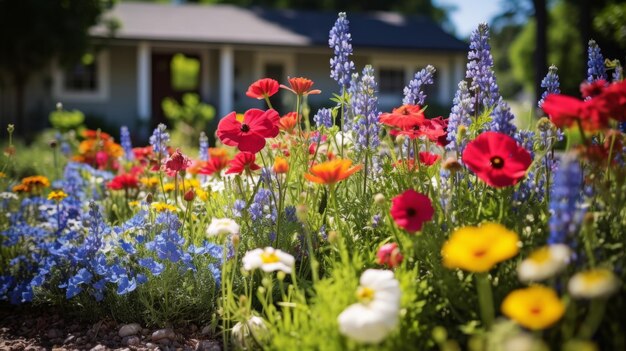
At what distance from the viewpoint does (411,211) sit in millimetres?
2086

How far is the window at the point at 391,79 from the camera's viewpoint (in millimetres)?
18422

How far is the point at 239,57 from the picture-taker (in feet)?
58.6

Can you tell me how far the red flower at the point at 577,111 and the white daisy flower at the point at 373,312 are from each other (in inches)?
27.7

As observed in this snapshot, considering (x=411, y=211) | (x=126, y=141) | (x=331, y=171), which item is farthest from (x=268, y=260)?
(x=126, y=141)

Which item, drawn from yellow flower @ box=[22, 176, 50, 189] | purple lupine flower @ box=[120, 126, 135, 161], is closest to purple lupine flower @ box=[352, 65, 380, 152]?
yellow flower @ box=[22, 176, 50, 189]

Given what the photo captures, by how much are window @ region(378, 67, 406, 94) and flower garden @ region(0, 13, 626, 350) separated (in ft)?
48.6

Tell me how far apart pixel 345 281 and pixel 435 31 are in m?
17.9

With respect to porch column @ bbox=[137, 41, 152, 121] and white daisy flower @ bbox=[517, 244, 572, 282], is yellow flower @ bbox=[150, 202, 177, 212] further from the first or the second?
porch column @ bbox=[137, 41, 152, 121]

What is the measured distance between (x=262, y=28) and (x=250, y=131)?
15.5m

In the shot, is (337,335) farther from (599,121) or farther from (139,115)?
(139,115)

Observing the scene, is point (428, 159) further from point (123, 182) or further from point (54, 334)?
point (123, 182)

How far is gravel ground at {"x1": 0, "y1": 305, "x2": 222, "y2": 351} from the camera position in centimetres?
276

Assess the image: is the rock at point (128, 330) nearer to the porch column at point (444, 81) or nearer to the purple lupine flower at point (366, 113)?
the purple lupine flower at point (366, 113)

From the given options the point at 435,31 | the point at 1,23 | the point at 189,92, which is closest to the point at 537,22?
the point at 435,31
